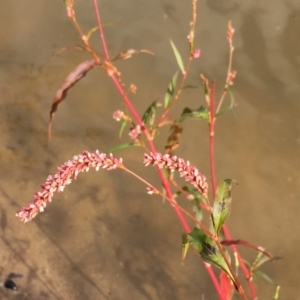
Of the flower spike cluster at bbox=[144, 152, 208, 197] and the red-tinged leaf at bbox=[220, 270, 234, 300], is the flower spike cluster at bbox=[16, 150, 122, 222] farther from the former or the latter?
the red-tinged leaf at bbox=[220, 270, 234, 300]

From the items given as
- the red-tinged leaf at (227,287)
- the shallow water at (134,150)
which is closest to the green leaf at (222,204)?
the red-tinged leaf at (227,287)

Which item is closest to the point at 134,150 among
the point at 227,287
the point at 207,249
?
the point at 227,287

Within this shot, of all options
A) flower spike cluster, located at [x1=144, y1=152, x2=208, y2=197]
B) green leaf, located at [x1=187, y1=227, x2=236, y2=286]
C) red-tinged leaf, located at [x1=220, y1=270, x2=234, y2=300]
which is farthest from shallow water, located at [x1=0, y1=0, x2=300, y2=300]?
flower spike cluster, located at [x1=144, y1=152, x2=208, y2=197]

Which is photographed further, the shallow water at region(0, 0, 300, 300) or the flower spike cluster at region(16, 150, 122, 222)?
the shallow water at region(0, 0, 300, 300)

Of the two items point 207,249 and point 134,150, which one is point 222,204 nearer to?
point 207,249

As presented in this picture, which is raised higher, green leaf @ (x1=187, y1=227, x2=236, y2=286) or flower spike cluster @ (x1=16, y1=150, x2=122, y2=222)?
flower spike cluster @ (x1=16, y1=150, x2=122, y2=222)
